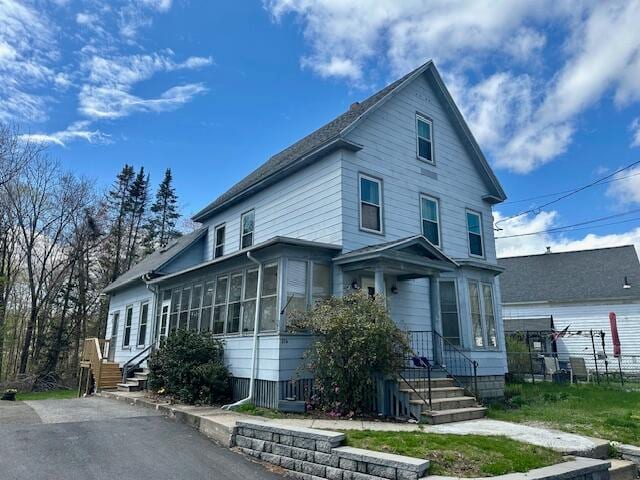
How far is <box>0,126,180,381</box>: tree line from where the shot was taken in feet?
79.6

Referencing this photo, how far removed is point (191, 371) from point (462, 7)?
10.6 metres

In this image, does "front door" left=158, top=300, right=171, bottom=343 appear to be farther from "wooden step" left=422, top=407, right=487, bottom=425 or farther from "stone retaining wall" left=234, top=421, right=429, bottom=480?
"wooden step" left=422, top=407, right=487, bottom=425

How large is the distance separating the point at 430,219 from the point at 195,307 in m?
7.43

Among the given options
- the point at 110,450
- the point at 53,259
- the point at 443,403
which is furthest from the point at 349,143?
the point at 53,259

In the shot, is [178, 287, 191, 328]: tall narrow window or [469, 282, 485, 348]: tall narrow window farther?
[178, 287, 191, 328]: tall narrow window

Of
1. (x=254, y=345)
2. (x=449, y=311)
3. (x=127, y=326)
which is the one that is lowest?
(x=254, y=345)

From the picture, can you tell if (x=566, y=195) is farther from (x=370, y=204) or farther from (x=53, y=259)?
(x=53, y=259)

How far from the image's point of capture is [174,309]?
14.3 metres

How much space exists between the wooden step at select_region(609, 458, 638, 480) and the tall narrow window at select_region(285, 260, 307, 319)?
5.95 metres

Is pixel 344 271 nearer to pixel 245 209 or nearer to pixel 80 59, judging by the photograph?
pixel 245 209

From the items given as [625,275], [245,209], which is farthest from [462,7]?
[625,275]

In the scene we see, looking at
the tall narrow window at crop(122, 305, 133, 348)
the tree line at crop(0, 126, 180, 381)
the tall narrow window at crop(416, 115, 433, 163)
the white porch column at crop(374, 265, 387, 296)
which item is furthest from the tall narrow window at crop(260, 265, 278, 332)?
the tree line at crop(0, 126, 180, 381)

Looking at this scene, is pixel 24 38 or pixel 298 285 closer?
pixel 298 285

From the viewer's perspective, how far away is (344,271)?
1046cm
